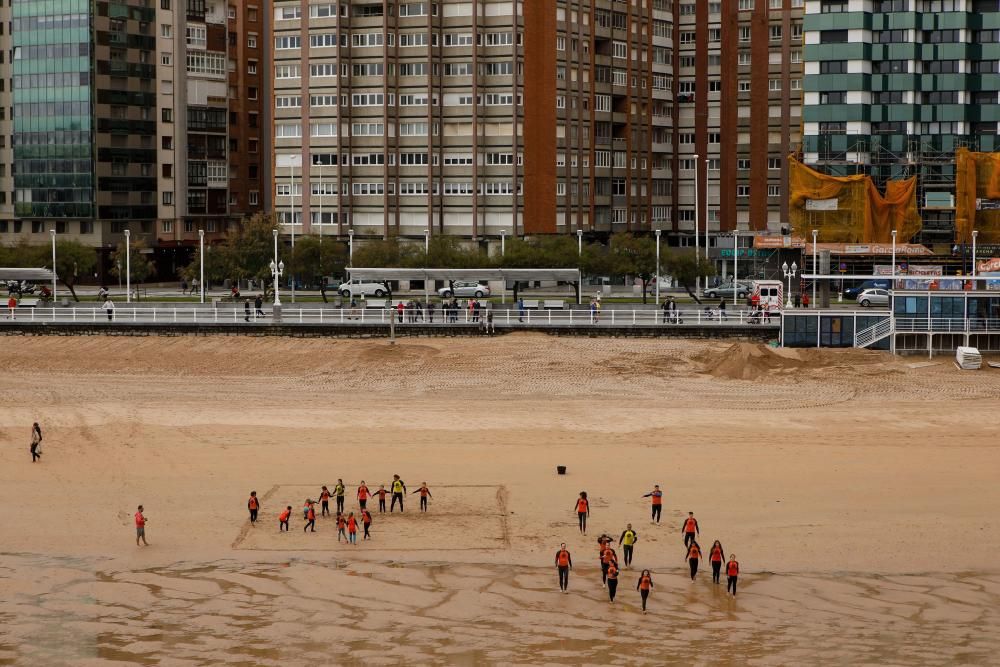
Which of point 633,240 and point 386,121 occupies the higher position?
point 386,121

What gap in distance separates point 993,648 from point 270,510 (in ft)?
57.2

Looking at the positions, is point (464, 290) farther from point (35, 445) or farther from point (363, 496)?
point (363, 496)

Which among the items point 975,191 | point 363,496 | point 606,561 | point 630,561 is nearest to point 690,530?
point 630,561

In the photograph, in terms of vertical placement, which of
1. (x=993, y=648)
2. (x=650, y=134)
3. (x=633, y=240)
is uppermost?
(x=650, y=134)

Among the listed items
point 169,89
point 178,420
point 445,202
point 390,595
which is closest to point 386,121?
point 445,202

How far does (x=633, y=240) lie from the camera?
92.3m

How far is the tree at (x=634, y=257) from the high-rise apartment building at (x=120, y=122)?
42.5 m

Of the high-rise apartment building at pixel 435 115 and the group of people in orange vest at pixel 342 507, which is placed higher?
the high-rise apartment building at pixel 435 115

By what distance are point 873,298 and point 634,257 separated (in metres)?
16.3

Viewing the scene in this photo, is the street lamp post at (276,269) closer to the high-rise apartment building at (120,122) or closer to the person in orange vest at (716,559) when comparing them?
the high-rise apartment building at (120,122)

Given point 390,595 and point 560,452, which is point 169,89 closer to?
point 560,452

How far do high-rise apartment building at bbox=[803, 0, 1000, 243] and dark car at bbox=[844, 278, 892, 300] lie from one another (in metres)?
8.53

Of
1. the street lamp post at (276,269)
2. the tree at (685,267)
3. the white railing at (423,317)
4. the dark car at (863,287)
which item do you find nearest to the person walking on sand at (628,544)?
the white railing at (423,317)

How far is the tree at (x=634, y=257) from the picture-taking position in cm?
8912
